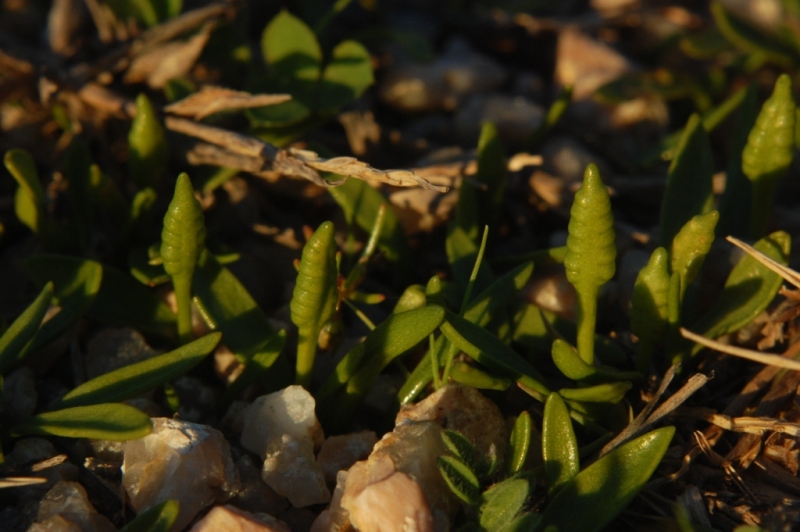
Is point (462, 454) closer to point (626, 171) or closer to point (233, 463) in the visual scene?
point (233, 463)

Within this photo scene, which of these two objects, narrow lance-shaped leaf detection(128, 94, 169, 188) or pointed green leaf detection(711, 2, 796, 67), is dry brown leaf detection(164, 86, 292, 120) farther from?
pointed green leaf detection(711, 2, 796, 67)

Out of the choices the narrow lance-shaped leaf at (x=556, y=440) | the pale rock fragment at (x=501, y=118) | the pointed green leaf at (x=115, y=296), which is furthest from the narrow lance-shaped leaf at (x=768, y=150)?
the pointed green leaf at (x=115, y=296)

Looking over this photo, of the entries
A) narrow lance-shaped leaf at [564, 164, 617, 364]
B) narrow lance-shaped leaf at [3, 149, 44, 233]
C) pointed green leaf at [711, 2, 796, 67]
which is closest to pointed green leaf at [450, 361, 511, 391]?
narrow lance-shaped leaf at [564, 164, 617, 364]

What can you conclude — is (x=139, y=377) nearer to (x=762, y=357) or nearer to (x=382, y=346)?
(x=382, y=346)

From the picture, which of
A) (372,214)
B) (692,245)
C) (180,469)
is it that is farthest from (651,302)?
(180,469)

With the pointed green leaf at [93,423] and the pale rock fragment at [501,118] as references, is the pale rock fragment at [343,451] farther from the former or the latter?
the pale rock fragment at [501,118]

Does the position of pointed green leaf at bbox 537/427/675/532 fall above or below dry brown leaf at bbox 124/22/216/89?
below

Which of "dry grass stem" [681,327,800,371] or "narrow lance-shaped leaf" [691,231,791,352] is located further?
"narrow lance-shaped leaf" [691,231,791,352]
